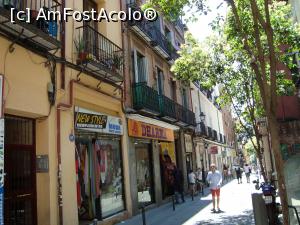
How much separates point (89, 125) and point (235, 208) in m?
6.49

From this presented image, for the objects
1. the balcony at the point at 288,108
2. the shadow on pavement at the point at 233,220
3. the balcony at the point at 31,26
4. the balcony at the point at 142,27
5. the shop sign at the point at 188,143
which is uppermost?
the balcony at the point at 142,27

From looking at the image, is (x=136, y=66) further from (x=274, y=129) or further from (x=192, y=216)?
(x=274, y=129)

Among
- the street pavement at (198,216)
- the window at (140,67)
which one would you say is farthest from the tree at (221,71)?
the street pavement at (198,216)

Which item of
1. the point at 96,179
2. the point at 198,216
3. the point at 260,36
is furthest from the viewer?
the point at 198,216

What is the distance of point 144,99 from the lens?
15094 mm

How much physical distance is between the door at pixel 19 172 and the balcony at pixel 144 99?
6036mm

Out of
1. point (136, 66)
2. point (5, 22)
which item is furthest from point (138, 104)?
point (5, 22)

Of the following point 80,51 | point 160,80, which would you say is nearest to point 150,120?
point 160,80

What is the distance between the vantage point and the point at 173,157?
20.2 meters

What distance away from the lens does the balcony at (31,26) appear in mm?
7573

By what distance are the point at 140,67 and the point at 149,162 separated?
4266 millimetres

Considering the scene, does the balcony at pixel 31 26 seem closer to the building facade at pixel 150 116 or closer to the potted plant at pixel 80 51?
the potted plant at pixel 80 51

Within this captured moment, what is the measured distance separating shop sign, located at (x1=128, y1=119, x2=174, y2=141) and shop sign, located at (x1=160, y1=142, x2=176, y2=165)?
1.58 feet

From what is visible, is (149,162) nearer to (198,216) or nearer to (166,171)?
(166,171)
